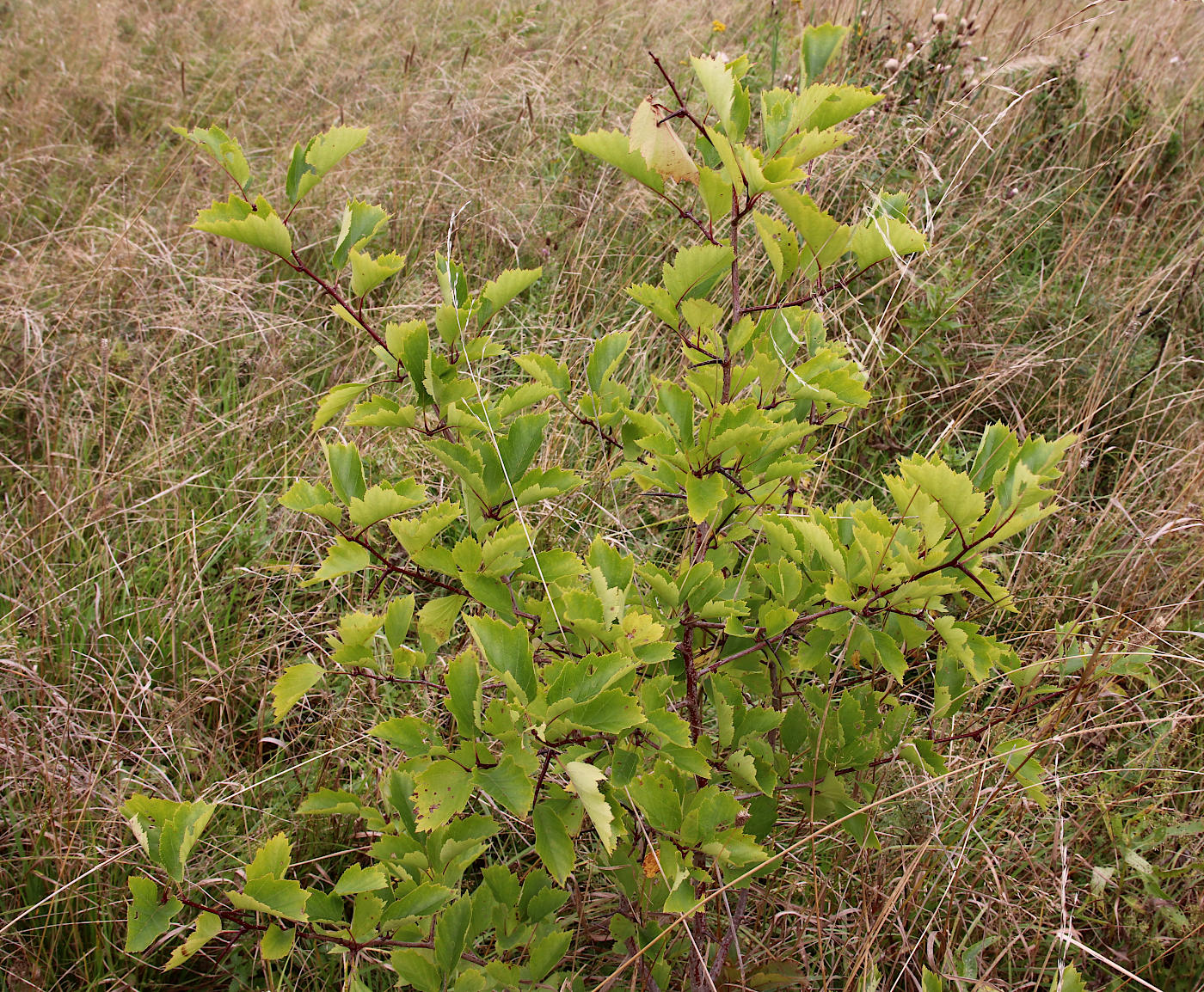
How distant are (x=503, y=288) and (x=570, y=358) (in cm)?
142

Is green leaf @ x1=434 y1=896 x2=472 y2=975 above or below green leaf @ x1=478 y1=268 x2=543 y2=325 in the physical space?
below

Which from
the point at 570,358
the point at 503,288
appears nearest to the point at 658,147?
the point at 503,288

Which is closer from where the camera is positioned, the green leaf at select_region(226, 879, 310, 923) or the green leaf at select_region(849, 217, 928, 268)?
the green leaf at select_region(226, 879, 310, 923)

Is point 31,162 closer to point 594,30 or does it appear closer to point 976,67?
point 594,30

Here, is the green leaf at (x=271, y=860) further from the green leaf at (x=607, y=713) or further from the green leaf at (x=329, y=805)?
the green leaf at (x=607, y=713)

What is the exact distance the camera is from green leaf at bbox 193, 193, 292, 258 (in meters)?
1.01

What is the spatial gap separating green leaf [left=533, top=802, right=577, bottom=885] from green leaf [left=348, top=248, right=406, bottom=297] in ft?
2.29

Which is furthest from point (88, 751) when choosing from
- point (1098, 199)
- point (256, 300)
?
point (1098, 199)

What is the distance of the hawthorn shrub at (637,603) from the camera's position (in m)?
0.97

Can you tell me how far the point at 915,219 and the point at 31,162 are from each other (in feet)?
11.3

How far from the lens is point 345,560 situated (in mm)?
1071

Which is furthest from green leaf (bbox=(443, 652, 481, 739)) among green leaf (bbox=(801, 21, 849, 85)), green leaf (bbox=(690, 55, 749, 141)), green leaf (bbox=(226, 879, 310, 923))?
green leaf (bbox=(801, 21, 849, 85))

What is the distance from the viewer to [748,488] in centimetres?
117

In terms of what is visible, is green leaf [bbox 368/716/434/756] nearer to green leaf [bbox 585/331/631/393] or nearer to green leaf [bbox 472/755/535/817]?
green leaf [bbox 472/755/535/817]
